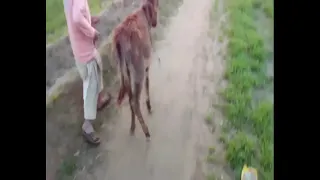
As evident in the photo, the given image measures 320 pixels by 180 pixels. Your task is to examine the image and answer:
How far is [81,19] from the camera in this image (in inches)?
67.0

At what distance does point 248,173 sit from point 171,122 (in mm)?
308

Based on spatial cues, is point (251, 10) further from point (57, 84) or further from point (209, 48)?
point (57, 84)

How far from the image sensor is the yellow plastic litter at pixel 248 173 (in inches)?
66.0

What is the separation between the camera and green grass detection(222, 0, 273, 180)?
1.69m

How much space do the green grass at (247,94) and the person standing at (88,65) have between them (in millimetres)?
433

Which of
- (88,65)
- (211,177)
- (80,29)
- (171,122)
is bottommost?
(211,177)

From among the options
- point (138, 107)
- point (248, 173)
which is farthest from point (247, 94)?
point (138, 107)

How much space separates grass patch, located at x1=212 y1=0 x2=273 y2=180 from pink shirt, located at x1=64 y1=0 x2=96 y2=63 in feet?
1.57

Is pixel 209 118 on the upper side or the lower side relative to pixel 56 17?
lower

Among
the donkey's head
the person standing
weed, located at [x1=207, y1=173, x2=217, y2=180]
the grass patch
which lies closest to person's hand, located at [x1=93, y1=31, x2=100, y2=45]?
the person standing

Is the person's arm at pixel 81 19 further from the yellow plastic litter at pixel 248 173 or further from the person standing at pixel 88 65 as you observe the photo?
the yellow plastic litter at pixel 248 173

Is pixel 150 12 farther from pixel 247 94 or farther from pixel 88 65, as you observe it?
pixel 247 94

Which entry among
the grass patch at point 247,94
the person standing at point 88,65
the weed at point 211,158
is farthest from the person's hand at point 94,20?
the weed at point 211,158
